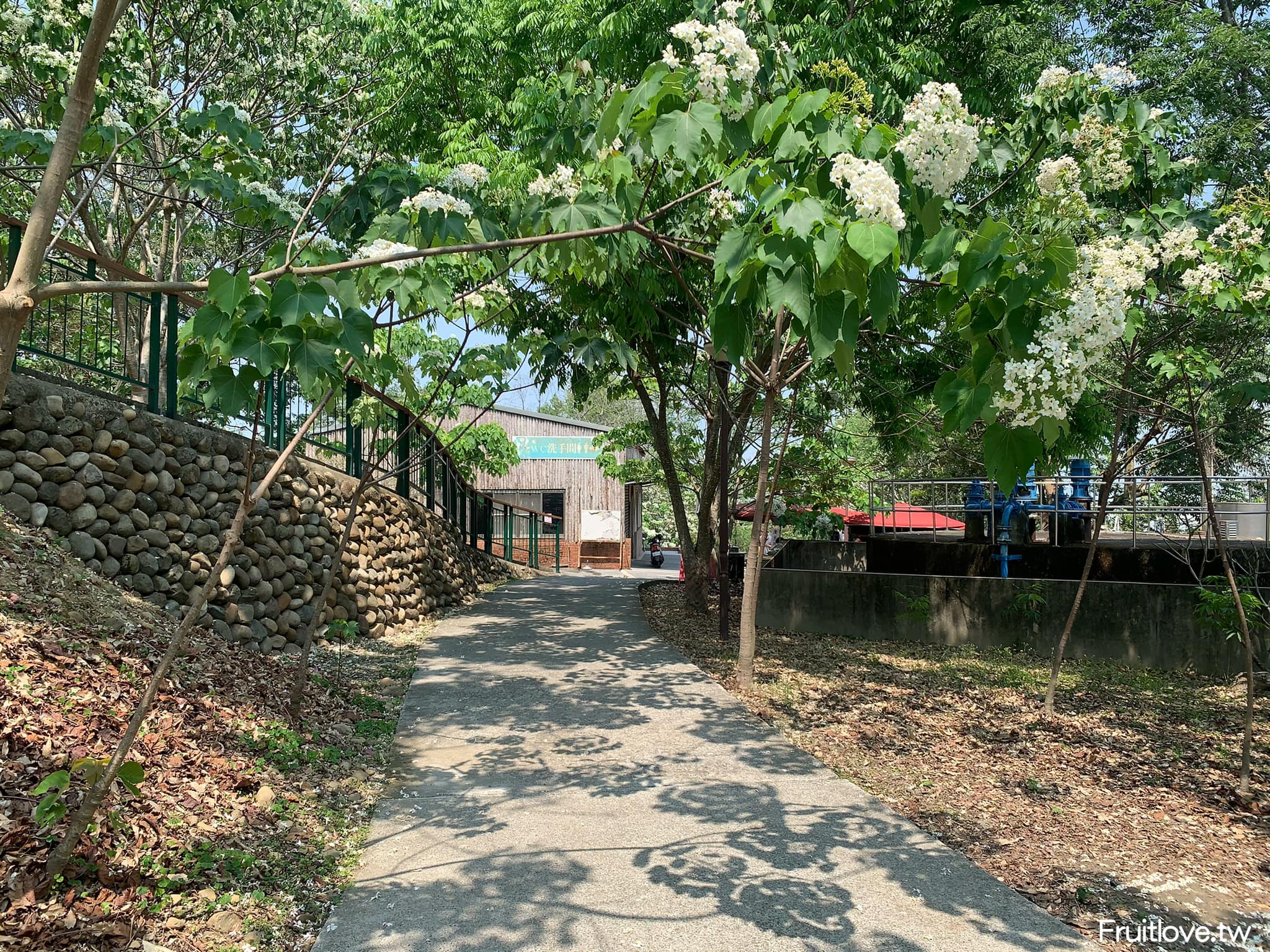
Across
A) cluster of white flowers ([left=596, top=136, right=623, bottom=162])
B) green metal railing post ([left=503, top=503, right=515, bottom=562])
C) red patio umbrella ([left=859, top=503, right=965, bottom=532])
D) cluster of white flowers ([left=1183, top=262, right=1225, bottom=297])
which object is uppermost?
cluster of white flowers ([left=596, top=136, right=623, bottom=162])

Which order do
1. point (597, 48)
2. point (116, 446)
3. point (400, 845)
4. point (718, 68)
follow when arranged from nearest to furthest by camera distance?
1. point (718, 68)
2. point (400, 845)
3. point (116, 446)
4. point (597, 48)

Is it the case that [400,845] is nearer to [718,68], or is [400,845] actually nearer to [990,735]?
[718,68]

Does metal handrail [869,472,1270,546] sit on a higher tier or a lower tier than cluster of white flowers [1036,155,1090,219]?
lower

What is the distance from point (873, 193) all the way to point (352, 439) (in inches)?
353

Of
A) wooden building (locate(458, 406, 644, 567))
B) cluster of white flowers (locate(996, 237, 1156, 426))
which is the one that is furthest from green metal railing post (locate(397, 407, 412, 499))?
wooden building (locate(458, 406, 644, 567))

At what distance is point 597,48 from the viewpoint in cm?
841

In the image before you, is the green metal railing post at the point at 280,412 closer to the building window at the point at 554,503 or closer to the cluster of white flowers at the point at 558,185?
the cluster of white flowers at the point at 558,185

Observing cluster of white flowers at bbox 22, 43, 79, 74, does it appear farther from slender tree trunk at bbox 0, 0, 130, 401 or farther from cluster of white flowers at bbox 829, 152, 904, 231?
cluster of white flowers at bbox 829, 152, 904, 231

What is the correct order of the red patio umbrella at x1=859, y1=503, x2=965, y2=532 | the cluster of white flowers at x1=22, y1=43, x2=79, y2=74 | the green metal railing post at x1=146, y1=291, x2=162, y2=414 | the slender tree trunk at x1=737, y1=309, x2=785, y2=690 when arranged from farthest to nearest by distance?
the red patio umbrella at x1=859, y1=503, x2=965, y2=532 → the slender tree trunk at x1=737, y1=309, x2=785, y2=690 → the green metal railing post at x1=146, y1=291, x2=162, y2=414 → the cluster of white flowers at x1=22, y1=43, x2=79, y2=74

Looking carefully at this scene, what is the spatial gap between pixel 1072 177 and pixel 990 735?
13.6ft

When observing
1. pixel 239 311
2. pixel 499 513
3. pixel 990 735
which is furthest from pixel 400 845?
pixel 499 513

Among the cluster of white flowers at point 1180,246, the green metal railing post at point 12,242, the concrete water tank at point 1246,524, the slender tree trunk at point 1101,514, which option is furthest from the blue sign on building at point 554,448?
the cluster of white flowers at point 1180,246

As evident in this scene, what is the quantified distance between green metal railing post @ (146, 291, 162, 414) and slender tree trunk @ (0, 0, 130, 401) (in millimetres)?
4762

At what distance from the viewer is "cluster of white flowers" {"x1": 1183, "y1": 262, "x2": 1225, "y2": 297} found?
16.5 feet
